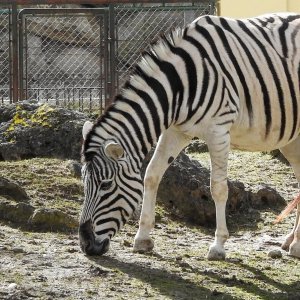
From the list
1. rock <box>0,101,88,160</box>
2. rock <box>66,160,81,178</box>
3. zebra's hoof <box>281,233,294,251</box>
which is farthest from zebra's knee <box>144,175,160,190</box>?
rock <box>0,101,88,160</box>

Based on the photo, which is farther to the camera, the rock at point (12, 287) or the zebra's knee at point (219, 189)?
the zebra's knee at point (219, 189)

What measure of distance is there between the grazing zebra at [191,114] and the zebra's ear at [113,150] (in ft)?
0.04

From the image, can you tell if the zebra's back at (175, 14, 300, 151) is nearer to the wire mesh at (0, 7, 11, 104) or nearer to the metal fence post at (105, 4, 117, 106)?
the metal fence post at (105, 4, 117, 106)

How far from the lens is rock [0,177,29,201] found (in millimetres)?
9320

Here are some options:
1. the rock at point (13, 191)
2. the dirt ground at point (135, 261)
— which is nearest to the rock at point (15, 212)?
the dirt ground at point (135, 261)

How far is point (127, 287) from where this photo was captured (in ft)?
23.1

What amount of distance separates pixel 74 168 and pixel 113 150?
101 inches

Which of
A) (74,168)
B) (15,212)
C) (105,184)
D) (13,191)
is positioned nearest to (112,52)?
(74,168)

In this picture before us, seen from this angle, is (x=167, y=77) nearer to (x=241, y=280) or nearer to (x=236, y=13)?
(x=241, y=280)

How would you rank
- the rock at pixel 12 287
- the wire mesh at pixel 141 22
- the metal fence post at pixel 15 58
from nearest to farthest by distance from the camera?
1. the rock at pixel 12 287
2. the metal fence post at pixel 15 58
3. the wire mesh at pixel 141 22

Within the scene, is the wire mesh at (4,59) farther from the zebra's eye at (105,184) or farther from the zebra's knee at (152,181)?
the zebra's eye at (105,184)

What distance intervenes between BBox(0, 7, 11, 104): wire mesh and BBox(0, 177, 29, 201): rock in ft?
18.2

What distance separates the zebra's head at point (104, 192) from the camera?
7980 mm

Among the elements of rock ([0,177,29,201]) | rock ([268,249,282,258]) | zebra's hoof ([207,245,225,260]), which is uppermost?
rock ([0,177,29,201])
